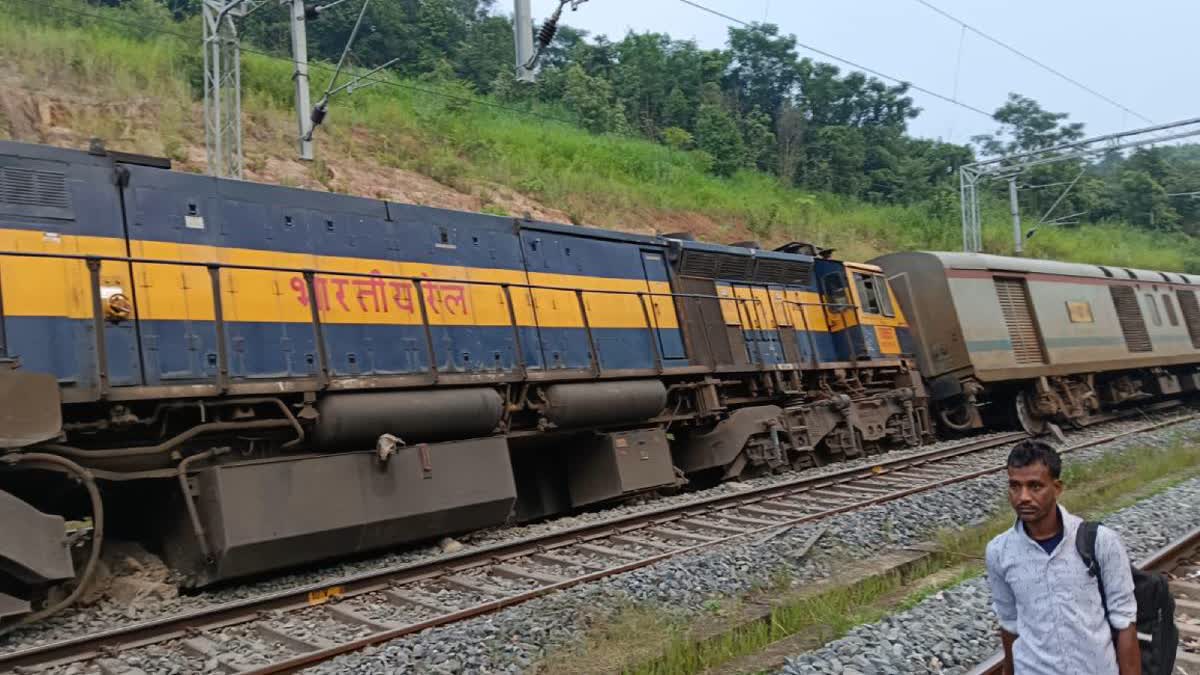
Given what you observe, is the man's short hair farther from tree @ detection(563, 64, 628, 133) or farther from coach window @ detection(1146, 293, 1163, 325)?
tree @ detection(563, 64, 628, 133)

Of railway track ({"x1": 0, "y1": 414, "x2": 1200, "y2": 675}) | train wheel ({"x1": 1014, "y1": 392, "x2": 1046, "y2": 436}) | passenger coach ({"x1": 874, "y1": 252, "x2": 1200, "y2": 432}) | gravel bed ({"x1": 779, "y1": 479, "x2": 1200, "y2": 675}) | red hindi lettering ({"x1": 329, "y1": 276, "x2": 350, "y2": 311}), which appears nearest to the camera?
gravel bed ({"x1": 779, "y1": 479, "x2": 1200, "y2": 675})

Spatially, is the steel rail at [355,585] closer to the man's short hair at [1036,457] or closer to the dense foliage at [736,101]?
the man's short hair at [1036,457]

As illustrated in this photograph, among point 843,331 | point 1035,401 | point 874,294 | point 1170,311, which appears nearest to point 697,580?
point 843,331

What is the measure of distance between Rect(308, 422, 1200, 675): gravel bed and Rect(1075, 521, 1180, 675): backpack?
1.81 meters

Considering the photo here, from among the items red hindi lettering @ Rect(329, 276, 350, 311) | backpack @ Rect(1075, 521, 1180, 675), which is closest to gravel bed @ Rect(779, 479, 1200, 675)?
backpack @ Rect(1075, 521, 1180, 675)

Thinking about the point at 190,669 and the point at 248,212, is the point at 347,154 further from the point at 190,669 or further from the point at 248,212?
the point at 190,669

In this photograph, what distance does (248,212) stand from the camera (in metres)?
7.25

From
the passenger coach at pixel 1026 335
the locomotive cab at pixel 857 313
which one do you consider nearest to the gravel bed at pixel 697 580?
the locomotive cab at pixel 857 313

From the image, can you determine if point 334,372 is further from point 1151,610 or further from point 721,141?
point 721,141

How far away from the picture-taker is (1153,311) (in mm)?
19375

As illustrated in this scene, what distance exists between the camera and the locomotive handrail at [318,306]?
5.86 meters

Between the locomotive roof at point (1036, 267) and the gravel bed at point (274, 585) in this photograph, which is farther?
the locomotive roof at point (1036, 267)

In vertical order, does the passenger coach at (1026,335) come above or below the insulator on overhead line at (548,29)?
below

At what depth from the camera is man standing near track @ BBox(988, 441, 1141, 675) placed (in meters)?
2.49
